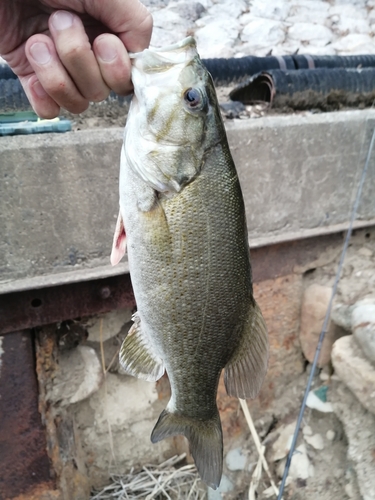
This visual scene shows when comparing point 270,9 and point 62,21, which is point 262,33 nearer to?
point 270,9

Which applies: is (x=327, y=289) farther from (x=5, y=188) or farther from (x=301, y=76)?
(x=5, y=188)

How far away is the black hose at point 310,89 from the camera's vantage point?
1.94m

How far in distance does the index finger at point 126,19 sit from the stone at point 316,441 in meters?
1.80

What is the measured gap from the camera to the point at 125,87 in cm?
98

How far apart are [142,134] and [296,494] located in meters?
1.70

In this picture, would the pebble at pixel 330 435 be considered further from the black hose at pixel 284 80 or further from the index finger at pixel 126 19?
the index finger at pixel 126 19

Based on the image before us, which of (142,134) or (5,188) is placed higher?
(142,134)

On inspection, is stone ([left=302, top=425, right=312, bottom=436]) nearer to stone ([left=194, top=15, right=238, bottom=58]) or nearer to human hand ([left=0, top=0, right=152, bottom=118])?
human hand ([left=0, top=0, right=152, bottom=118])

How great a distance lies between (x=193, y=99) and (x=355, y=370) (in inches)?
52.0

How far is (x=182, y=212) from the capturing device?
39.4 inches

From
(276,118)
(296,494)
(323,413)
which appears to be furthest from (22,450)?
(276,118)

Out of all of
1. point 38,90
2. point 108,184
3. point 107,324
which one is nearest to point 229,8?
point 108,184

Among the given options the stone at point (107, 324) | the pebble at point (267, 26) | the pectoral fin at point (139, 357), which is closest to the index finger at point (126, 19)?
the pectoral fin at point (139, 357)

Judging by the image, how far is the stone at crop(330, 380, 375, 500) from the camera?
5.39ft
